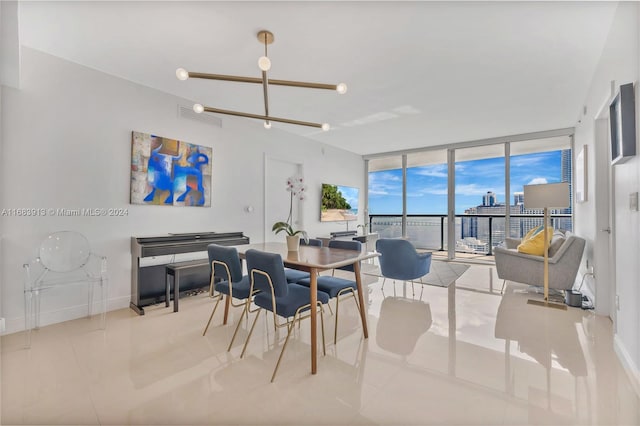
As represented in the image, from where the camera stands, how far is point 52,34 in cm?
256

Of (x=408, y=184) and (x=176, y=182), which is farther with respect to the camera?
A: (x=408, y=184)

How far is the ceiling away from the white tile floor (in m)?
2.63

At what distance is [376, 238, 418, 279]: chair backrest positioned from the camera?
12.6 ft

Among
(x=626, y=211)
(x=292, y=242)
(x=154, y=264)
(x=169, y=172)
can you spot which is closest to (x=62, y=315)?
(x=154, y=264)

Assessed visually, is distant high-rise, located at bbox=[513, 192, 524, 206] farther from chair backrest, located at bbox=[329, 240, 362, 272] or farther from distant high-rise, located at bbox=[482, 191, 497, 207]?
chair backrest, located at bbox=[329, 240, 362, 272]

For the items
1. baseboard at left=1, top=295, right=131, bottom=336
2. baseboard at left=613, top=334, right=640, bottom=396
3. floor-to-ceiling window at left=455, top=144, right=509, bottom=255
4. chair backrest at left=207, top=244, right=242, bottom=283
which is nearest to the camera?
baseboard at left=613, top=334, right=640, bottom=396

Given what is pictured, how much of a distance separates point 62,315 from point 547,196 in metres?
5.66

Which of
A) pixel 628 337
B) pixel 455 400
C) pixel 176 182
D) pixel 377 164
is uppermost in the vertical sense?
pixel 377 164

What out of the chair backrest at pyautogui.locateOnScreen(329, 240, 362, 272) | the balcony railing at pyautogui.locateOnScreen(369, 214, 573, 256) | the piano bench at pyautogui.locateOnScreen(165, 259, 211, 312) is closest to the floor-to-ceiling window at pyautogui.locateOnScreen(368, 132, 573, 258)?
the balcony railing at pyautogui.locateOnScreen(369, 214, 573, 256)

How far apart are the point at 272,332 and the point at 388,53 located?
2.86m

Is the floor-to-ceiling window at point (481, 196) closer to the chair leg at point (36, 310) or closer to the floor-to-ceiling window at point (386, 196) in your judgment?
the floor-to-ceiling window at point (386, 196)

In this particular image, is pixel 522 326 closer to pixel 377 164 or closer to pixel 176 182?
pixel 176 182

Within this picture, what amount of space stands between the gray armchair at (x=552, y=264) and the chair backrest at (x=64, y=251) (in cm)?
518

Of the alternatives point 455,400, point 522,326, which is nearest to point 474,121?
point 522,326
